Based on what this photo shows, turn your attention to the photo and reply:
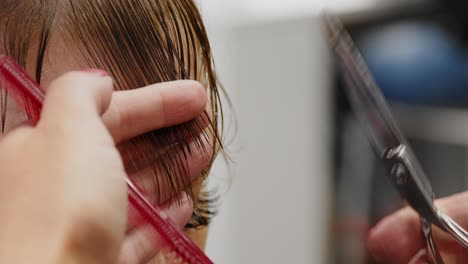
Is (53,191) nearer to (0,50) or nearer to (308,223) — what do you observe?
(0,50)

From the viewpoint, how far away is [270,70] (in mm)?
1199

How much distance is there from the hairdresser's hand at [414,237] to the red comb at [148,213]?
0.59 feet

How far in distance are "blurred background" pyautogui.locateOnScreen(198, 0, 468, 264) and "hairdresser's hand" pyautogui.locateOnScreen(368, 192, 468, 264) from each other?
0.62 m

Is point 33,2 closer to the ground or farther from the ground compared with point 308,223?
farther from the ground

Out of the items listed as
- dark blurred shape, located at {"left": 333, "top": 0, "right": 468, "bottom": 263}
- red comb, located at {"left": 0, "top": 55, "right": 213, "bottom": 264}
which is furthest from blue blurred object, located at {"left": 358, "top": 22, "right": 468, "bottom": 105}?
red comb, located at {"left": 0, "top": 55, "right": 213, "bottom": 264}

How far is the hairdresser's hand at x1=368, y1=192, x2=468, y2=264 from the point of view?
399 millimetres

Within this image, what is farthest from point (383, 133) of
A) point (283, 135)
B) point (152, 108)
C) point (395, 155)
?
point (283, 135)

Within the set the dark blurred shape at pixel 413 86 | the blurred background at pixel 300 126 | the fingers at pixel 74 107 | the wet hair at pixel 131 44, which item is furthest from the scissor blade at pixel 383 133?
the blurred background at pixel 300 126

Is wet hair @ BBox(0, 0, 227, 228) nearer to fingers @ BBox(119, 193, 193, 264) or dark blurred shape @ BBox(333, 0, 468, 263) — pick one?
fingers @ BBox(119, 193, 193, 264)

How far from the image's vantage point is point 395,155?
42 cm

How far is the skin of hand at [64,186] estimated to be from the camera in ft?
0.76

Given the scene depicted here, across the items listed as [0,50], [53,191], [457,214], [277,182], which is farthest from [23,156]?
[277,182]

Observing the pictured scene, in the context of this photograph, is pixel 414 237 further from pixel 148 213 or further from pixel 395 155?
pixel 148 213

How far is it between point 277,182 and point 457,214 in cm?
77
